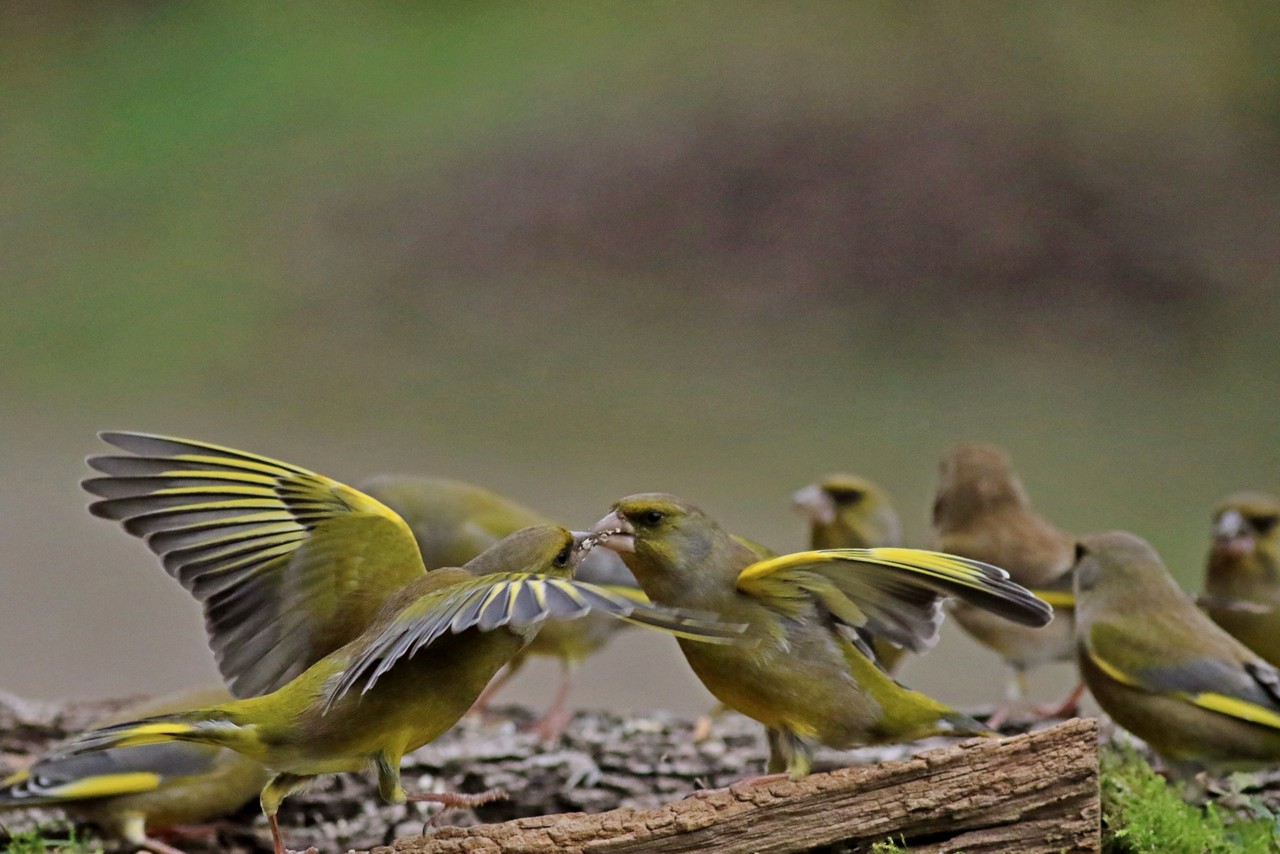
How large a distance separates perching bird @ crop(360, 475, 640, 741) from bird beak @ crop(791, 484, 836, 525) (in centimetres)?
63

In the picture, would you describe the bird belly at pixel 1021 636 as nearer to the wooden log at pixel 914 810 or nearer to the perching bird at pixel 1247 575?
the perching bird at pixel 1247 575

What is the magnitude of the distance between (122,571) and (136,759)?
6207 mm

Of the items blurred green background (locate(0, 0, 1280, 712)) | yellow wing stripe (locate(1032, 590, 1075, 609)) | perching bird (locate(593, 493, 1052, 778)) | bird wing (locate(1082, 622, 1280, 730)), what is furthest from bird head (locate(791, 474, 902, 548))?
blurred green background (locate(0, 0, 1280, 712))

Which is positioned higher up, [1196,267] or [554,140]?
[554,140]

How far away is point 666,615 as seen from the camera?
7.62 ft

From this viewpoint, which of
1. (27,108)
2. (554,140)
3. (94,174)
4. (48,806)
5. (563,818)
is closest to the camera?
(563,818)

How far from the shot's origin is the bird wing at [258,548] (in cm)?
301

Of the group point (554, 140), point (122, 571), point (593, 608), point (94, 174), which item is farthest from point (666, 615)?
point (94, 174)

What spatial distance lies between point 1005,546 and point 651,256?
750 cm

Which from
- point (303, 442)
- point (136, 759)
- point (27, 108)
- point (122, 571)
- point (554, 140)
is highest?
point (27, 108)

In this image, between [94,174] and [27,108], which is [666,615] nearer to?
[94,174]

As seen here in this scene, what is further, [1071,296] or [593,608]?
[1071,296]

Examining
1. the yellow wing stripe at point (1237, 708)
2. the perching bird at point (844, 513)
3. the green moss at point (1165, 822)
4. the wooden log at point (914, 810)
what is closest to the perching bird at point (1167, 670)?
the yellow wing stripe at point (1237, 708)

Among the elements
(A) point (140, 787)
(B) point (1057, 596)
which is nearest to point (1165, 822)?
(B) point (1057, 596)
